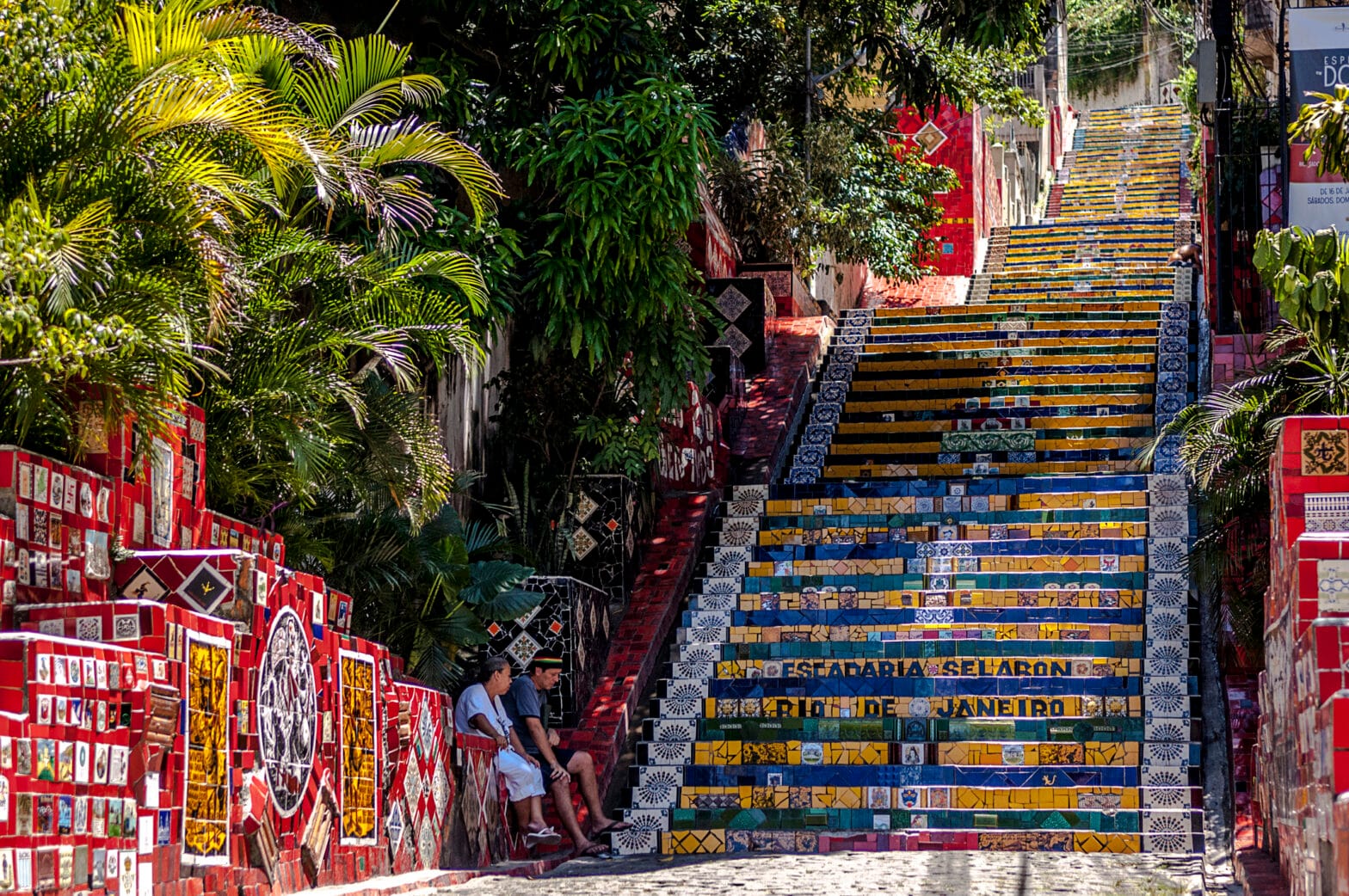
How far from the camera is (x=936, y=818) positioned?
35.7 feet

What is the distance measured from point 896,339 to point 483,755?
9.58 m

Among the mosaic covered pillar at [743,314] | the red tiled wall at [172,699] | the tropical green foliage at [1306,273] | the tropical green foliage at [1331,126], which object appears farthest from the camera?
the mosaic covered pillar at [743,314]

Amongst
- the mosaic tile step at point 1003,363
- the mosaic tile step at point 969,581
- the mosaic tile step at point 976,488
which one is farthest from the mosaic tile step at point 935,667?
the mosaic tile step at point 1003,363

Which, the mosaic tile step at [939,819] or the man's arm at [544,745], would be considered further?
the man's arm at [544,745]

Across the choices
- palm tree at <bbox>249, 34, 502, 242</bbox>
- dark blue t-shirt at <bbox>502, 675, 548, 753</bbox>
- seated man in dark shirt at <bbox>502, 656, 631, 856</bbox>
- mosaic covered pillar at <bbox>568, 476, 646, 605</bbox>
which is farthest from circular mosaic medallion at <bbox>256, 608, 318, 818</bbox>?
mosaic covered pillar at <bbox>568, 476, 646, 605</bbox>

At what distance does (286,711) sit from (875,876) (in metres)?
2.98

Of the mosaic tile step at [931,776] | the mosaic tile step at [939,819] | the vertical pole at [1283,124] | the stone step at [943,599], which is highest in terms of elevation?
the vertical pole at [1283,124]

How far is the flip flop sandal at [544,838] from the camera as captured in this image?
10648 millimetres

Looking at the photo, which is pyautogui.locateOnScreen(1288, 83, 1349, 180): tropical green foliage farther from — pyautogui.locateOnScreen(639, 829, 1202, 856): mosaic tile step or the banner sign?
the banner sign

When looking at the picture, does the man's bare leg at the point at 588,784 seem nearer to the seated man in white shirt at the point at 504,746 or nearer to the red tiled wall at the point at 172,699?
the seated man in white shirt at the point at 504,746

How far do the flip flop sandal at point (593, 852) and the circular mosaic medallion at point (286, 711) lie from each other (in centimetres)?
296

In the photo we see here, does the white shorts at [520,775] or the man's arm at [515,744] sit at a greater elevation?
the man's arm at [515,744]

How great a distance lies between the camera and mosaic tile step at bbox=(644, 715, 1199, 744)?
11.4 metres

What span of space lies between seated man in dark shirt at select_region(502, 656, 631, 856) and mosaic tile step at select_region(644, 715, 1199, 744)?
0.93m
